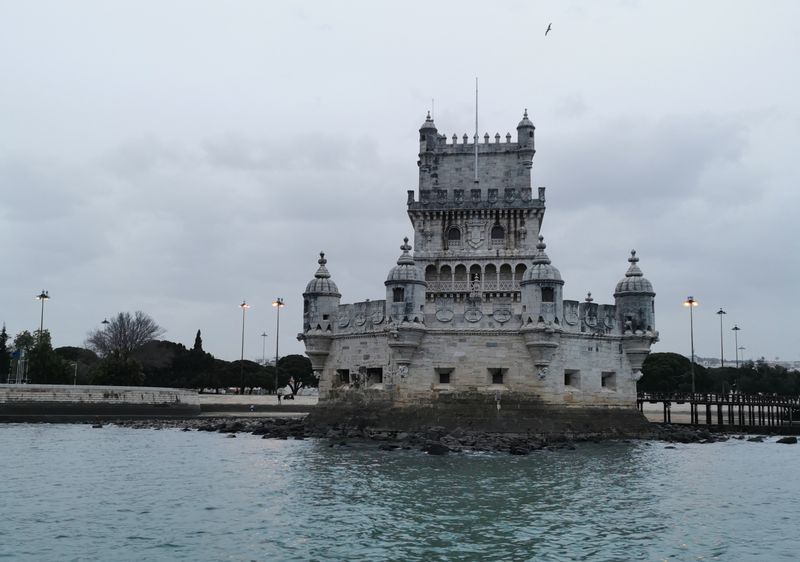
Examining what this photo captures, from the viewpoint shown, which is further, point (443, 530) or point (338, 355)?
point (338, 355)

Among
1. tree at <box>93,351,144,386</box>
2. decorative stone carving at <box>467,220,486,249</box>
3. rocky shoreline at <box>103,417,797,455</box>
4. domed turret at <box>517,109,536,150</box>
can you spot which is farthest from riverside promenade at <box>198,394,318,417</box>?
domed turret at <box>517,109,536,150</box>

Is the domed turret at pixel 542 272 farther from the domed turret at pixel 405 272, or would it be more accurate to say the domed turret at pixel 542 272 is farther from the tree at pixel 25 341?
the tree at pixel 25 341

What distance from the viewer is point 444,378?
37375mm

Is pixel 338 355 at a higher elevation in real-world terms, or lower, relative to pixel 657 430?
higher

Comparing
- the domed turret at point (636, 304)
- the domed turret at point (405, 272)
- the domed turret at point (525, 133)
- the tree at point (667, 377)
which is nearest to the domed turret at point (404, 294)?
the domed turret at point (405, 272)

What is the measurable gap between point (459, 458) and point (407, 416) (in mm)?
7604

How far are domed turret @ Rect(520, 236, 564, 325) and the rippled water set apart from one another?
6499mm

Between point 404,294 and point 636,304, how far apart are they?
1241 centimetres

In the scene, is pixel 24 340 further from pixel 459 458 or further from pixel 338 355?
pixel 459 458

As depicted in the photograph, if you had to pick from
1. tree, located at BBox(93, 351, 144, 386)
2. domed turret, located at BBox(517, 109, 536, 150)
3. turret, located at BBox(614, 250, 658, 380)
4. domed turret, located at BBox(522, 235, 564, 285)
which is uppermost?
domed turret, located at BBox(517, 109, 536, 150)

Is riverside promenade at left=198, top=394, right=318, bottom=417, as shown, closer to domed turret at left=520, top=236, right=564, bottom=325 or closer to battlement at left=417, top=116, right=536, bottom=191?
battlement at left=417, top=116, right=536, bottom=191

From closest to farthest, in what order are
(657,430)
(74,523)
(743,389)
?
1. (74,523)
2. (657,430)
3. (743,389)

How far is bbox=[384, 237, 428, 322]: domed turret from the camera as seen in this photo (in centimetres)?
3659

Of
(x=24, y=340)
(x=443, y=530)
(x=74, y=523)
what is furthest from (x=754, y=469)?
(x=24, y=340)
